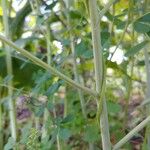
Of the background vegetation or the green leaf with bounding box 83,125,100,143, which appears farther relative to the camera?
the green leaf with bounding box 83,125,100,143

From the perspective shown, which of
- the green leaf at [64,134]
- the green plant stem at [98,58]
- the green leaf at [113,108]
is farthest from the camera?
the green leaf at [113,108]

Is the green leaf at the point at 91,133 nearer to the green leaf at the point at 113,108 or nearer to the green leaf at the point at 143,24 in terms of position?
the green leaf at the point at 113,108

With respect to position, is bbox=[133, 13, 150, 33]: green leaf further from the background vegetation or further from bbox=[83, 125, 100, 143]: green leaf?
bbox=[83, 125, 100, 143]: green leaf

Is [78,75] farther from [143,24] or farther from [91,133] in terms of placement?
[143,24]

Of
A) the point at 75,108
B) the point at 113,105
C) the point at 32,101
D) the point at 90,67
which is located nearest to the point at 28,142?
the point at 32,101

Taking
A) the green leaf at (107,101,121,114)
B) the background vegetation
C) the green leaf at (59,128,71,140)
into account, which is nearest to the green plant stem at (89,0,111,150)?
the background vegetation

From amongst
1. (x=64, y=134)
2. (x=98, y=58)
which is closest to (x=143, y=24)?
(x=98, y=58)

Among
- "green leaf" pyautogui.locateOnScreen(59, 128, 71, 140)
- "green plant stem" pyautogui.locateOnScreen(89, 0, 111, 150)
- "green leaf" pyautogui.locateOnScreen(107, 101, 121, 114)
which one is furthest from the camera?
"green leaf" pyautogui.locateOnScreen(107, 101, 121, 114)

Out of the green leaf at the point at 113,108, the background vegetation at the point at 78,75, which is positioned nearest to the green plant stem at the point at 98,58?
the background vegetation at the point at 78,75

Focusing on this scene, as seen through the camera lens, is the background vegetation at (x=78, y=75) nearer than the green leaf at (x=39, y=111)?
Yes

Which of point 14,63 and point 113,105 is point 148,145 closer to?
point 113,105
